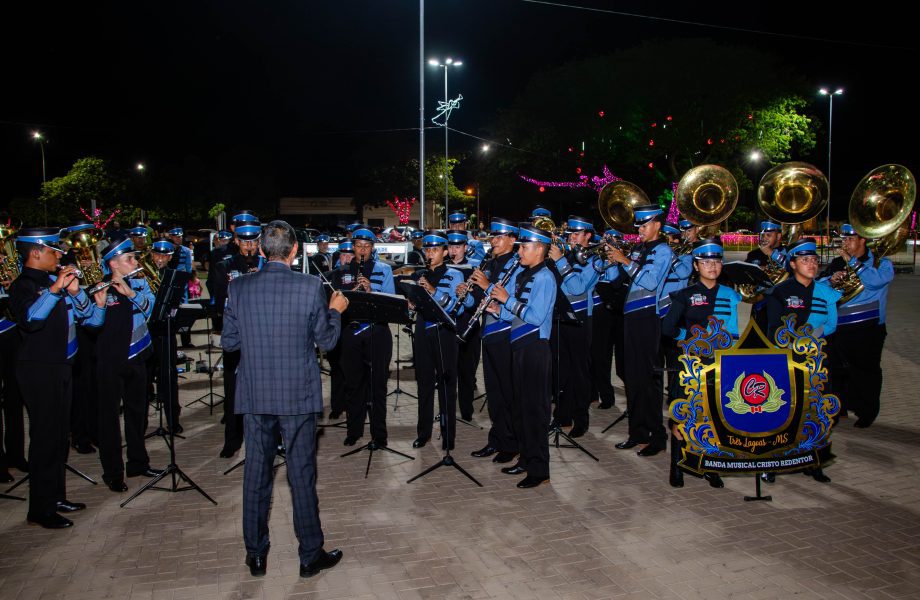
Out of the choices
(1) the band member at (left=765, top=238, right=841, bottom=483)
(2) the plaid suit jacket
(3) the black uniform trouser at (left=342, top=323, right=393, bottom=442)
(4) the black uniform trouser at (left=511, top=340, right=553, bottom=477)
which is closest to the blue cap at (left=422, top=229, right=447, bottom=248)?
(3) the black uniform trouser at (left=342, top=323, right=393, bottom=442)

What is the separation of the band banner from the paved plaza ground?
0.51 m

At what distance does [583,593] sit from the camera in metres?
4.67

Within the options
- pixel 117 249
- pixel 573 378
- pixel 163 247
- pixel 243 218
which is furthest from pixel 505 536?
pixel 163 247

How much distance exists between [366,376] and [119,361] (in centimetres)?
Result: 261

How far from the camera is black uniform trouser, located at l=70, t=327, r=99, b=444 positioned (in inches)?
309

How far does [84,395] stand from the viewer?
7957 millimetres

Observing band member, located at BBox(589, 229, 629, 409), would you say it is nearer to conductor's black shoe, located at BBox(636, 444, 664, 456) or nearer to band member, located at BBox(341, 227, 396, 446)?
conductor's black shoe, located at BBox(636, 444, 664, 456)

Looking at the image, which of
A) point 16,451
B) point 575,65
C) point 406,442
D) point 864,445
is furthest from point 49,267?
point 575,65

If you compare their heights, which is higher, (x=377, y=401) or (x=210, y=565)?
(x=377, y=401)

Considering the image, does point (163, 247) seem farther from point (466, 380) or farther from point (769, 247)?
point (769, 247)

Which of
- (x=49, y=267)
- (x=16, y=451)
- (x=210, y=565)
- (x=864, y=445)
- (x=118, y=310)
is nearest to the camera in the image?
(x=210, y=565)

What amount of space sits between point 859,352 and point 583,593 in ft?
19.8

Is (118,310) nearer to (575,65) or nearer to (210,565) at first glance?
(210,565)

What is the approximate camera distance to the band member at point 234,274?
766cm
